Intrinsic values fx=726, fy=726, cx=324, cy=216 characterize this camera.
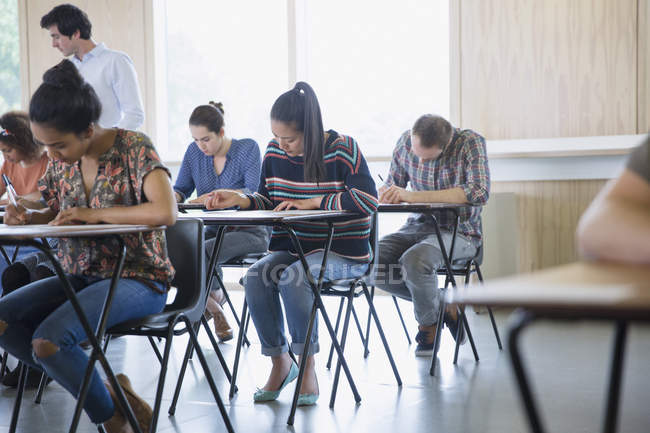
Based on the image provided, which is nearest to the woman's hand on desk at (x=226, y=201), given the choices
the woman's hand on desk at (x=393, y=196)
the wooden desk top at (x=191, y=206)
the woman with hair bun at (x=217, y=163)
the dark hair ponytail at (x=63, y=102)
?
the wooden desk top at (x=191, y=206)

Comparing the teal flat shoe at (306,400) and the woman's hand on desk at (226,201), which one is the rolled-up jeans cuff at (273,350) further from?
the woman's hand on desk at (226,201)

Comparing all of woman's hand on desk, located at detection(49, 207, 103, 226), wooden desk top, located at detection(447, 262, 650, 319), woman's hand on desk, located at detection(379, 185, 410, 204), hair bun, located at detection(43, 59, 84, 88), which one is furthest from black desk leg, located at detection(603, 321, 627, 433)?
woman's hand on desk, located at detection(379, 185, 410, 204)

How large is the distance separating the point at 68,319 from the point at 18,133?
167 cm

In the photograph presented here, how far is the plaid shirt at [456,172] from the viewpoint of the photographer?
3.22 meters

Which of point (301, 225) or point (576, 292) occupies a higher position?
point (576, 292)

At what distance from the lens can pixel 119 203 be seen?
6.36 feet

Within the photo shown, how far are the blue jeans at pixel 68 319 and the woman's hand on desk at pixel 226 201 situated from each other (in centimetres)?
75

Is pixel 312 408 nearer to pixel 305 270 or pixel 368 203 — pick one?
pixel 305 270

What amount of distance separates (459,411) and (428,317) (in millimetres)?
878

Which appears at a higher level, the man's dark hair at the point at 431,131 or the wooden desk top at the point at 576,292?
the man's dark hair at the point at 431,131

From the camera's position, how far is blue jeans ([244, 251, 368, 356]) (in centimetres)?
241

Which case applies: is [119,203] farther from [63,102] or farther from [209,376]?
[209,376]

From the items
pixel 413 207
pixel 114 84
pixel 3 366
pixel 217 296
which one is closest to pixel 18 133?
pixel 114 84

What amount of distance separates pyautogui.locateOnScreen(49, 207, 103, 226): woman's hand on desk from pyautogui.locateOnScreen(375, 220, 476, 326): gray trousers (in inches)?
61.7
